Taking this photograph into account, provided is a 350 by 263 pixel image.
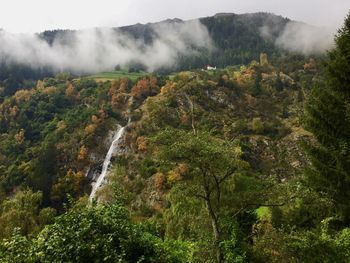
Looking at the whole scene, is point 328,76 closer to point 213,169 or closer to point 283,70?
point 213,169

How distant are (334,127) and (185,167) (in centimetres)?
883

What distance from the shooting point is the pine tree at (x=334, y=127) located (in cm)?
2162

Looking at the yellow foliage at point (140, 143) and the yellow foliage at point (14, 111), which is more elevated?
the yellow foliage at point (140, 143)

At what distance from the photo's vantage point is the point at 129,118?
3733 inches

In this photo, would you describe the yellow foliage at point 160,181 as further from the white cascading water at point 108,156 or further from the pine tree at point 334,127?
the pine tree at point 334,127

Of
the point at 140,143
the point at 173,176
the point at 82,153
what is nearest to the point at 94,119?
the point at 82,153

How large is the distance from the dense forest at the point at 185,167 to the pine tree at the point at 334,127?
66 millimetres

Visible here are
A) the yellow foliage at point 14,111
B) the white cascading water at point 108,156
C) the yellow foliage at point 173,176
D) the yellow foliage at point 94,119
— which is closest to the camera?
the yellow foliage at point 173,176

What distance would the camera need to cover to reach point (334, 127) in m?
22.7

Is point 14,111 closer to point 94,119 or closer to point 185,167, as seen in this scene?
point 94,119

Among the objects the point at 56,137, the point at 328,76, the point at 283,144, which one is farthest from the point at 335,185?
the point at 56,137

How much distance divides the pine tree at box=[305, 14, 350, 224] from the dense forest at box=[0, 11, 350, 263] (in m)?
0.07

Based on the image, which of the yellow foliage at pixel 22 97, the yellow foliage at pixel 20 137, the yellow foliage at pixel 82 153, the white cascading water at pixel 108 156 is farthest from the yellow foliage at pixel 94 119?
the yellow foliage at pixel 22 97

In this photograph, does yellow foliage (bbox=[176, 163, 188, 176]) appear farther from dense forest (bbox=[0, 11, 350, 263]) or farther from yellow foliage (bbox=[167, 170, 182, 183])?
yellow foliage (bbox=[167, 170, 182, 183])
